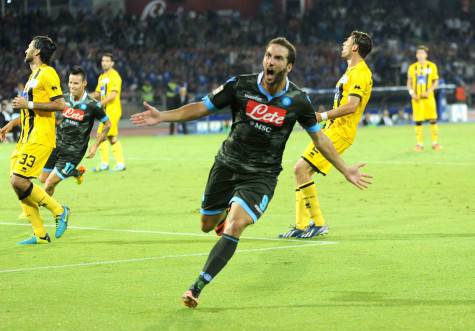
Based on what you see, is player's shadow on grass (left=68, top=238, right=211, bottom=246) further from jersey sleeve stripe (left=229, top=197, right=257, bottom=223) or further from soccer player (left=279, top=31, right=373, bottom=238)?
jersey sleeve stripe (left=229, top=197, right=257, bottom=223)

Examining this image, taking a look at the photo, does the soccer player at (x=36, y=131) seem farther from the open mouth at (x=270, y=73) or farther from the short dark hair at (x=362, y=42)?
the open mouth at (x=270, y=73)

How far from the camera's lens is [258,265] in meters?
10.0

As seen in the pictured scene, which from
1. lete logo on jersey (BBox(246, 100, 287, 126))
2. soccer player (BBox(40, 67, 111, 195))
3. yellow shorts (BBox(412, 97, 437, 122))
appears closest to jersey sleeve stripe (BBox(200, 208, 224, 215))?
lete logo on jersey (BBox(246, 100, 287, 126))

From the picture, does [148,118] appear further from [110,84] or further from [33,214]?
[110,84]

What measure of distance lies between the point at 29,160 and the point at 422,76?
16.7 m

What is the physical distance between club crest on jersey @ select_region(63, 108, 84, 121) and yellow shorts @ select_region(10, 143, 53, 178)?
3.33 meters

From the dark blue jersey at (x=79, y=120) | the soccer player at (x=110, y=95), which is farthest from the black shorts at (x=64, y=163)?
the soccer player at (x=110, y=95)

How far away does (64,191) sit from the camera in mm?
18594

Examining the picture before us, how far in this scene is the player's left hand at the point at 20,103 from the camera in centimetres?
1114

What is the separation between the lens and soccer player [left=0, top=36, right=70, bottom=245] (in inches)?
454

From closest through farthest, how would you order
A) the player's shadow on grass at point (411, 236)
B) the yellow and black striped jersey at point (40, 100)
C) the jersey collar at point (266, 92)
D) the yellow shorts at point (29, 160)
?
the jersey collar at point (266, 92) < the yellow shorts at point (29, 160) < the yellow and black striped jersey at point (40, 100) < the player's shadow on grass at point (411, 236)

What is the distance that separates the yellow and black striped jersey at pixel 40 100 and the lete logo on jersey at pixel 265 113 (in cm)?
373

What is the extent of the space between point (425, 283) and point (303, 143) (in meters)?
21.3

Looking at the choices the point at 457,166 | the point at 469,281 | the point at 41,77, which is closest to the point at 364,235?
the point at 469,281
